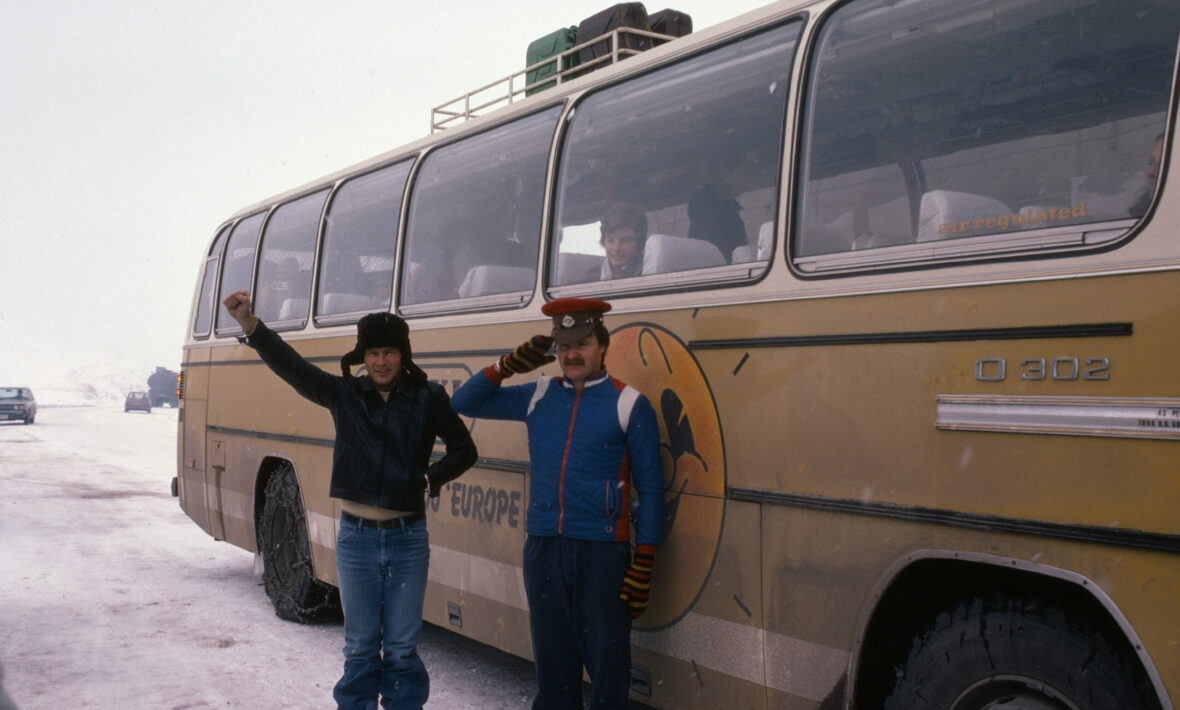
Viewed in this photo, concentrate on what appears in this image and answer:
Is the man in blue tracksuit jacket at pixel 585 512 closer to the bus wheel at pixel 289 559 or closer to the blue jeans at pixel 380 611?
the blue jeans at pixel 380 611

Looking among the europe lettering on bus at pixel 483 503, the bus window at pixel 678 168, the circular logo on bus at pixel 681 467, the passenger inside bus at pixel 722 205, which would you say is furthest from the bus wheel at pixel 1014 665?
the europe lettering on bus at pixel 483 503

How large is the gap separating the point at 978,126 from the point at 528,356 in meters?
1.86

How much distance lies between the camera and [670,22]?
18.3 feet

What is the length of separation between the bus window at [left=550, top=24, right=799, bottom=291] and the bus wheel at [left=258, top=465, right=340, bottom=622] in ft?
10.7

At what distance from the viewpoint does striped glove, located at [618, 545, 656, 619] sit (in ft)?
12.2

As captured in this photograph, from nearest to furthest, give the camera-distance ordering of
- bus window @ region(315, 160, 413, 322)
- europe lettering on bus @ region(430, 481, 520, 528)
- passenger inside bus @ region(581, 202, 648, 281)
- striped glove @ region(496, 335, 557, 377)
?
1. striped glove @ region(496, 335, 557, 377)
2. passenger inside bus @ region(581, 202, 648, 281)
3. europe lettering on bus @ region(430, 481, 520, 528)
4. bus window @ region(315, 160, 413, 322)

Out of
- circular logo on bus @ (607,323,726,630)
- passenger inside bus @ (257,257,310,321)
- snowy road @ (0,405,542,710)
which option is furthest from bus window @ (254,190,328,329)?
circular logo on bus @ (607,323,726,630)

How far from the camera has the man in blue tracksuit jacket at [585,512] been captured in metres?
3.79

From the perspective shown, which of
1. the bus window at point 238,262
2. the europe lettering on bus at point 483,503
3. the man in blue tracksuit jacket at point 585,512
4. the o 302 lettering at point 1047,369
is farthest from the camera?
the bus window at point 238,262

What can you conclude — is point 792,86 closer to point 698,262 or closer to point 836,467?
point 698,262

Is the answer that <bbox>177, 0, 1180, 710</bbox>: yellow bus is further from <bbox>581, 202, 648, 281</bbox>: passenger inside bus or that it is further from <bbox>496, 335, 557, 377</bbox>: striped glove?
<bbox>496, 335, 557, 377</bbox>: striped glove

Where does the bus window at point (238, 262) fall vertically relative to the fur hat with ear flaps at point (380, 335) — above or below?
above

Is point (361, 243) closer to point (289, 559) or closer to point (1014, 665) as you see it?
point (289, 559)

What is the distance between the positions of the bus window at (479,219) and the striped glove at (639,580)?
1.51 m
